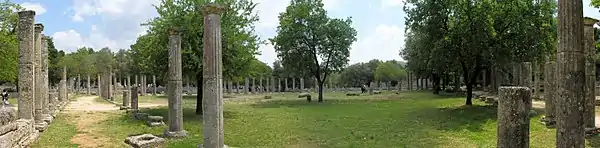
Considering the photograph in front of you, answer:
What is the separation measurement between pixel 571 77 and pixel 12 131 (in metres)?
11.7

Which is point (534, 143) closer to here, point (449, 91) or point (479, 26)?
point (479, 26)

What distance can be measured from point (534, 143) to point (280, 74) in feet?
216

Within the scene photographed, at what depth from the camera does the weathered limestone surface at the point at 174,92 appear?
625 inches

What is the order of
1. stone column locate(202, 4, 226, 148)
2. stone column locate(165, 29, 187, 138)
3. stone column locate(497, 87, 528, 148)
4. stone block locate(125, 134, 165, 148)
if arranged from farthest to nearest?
1. stone column locate(165, 29, 187, 138)
2. stone block locate(125, 134, 165, 148)
3. stone column locate(202, 4, 226, 148)
4. stone column locate(497, 87, 528, 148)

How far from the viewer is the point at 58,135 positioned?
15.3 metres

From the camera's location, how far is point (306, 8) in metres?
37.5

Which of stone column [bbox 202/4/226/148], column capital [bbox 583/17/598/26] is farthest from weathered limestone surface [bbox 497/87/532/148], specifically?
column capital [bbox 583/17/598/26]

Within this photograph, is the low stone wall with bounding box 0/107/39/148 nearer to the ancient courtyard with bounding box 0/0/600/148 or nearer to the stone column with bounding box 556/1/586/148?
the ancient courtyard with bounding box 0/0/600/148

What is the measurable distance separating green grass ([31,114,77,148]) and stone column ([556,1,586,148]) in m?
12.3

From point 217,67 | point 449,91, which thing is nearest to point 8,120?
point 217,67

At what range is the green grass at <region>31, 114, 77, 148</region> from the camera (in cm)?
1355

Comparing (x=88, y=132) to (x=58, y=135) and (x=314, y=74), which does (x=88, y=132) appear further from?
(x=314, y=74)

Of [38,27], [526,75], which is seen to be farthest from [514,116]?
[526,75]

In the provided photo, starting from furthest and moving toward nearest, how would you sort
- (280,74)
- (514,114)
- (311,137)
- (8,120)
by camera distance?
(280,74), (311,137), (8,120), (514,114)
